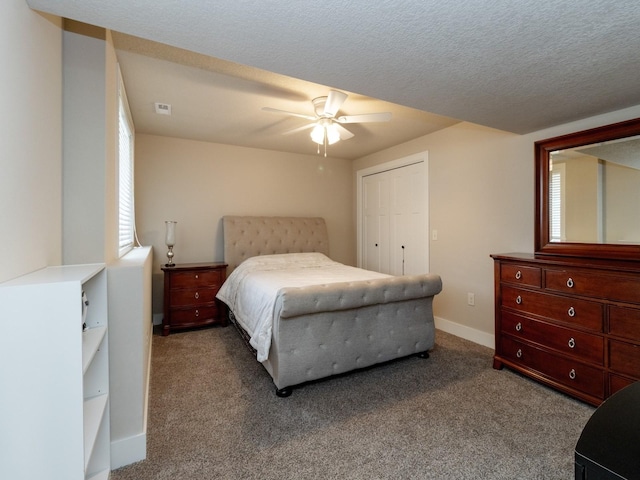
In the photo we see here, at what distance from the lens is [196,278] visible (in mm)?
3529

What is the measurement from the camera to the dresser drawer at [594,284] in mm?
1814

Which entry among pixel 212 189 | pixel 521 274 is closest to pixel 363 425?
pixel 521 274

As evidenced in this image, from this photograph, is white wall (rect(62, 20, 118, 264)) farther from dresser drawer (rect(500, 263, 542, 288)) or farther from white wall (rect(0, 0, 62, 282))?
dresser drawer (rect(500, 263, 542, 288))

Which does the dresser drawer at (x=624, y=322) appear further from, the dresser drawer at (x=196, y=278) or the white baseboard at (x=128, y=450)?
the dresser drawer at (x=196, y=278)

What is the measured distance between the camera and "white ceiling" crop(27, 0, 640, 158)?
1.18 m

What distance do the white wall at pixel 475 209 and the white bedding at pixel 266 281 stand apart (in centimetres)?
108

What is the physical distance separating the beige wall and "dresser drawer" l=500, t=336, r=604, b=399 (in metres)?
2.93

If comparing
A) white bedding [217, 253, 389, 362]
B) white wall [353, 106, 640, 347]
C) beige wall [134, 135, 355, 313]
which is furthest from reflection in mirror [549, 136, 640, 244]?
beige wall [134, 135, 355, 313]

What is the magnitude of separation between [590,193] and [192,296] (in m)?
3.95

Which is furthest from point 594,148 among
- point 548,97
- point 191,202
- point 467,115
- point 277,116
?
point 191,202

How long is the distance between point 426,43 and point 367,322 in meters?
1.91

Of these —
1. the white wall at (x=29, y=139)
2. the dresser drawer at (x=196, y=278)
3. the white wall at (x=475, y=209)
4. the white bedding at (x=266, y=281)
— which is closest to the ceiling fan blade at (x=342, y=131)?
the white wall at (x=475, y=209)

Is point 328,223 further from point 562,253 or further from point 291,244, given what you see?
point 562,253

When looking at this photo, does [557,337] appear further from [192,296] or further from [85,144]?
[192,296]
